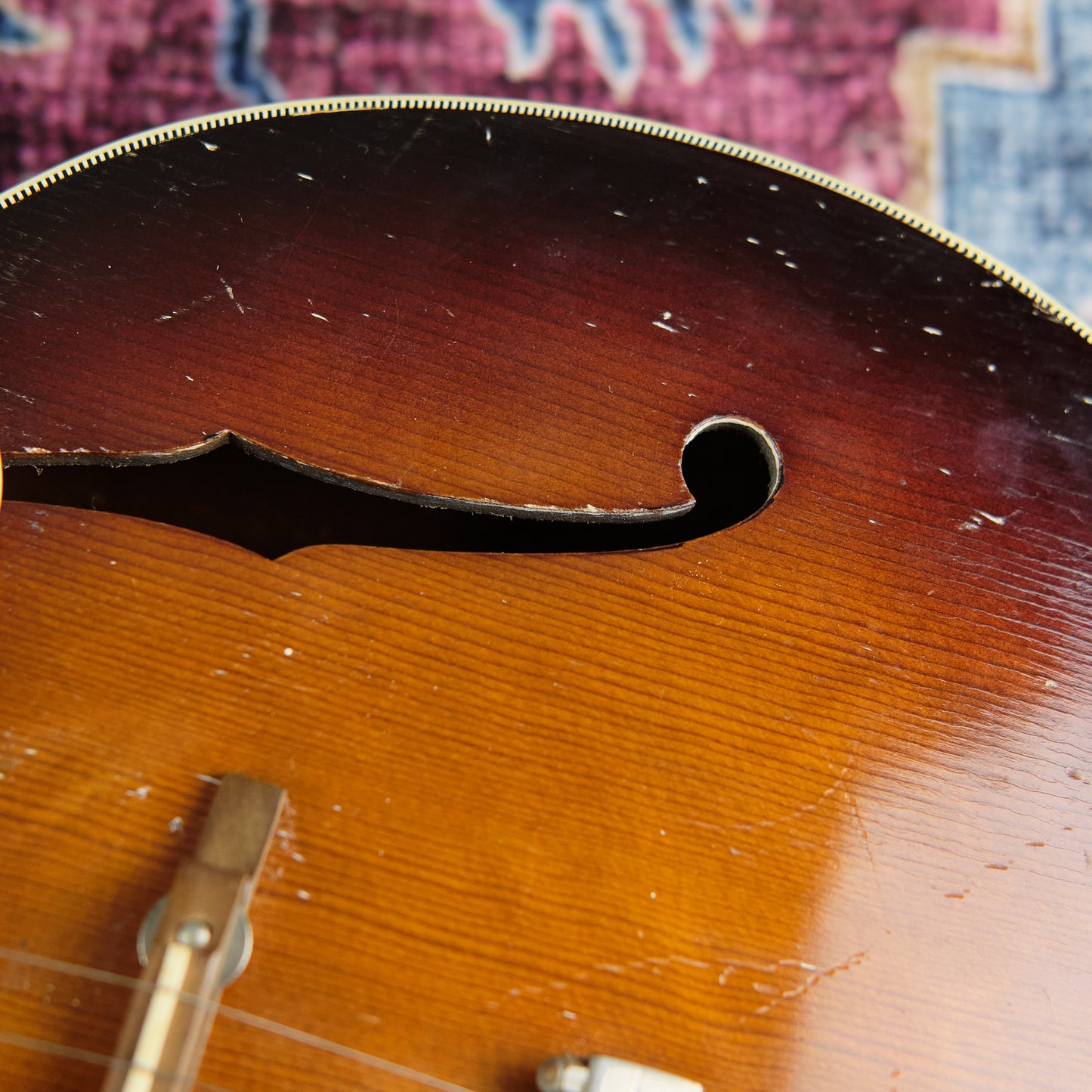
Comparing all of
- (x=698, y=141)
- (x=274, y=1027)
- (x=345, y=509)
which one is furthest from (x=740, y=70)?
(x=274, y=1027)

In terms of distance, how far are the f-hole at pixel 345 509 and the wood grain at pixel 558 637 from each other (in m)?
0.02

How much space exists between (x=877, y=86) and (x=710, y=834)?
0.73 meters

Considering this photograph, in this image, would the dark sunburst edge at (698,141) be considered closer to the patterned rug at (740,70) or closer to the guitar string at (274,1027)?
the patterned rug at (740,70)

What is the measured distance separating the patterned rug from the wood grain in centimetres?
31

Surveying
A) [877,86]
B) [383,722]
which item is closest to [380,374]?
[383,722]

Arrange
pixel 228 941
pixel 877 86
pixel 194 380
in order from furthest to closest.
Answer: pixel 877 86, pixel 194 380, pixel 228 941

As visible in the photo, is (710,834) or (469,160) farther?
(469,160)

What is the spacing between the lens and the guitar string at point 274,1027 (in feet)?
1.61

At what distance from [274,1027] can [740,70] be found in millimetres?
847

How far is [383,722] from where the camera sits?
0.54 metres

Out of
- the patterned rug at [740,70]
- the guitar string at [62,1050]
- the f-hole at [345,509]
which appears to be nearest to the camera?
the guitar string at [62,1050]

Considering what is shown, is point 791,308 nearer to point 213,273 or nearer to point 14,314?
point 213,273

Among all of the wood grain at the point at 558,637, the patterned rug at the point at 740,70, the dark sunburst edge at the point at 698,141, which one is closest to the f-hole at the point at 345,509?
the wood grain at the point at 558,637

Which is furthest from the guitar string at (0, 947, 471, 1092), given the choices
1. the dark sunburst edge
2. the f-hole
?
the dark sunburst edge
